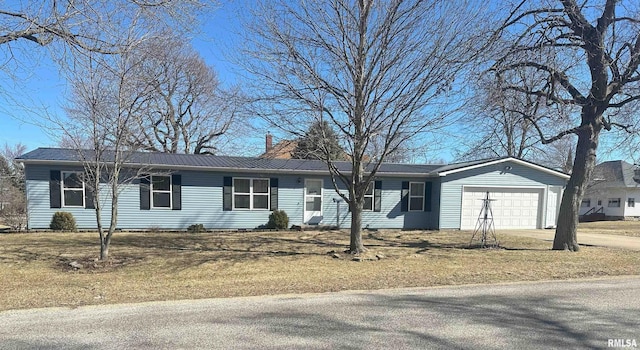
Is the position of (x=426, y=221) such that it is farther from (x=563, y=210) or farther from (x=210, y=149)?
(x=210, y=149)

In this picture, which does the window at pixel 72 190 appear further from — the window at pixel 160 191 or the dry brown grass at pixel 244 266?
the window at pixel 160 191

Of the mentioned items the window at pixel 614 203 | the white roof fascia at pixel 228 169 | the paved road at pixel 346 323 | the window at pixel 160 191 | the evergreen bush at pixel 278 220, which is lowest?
the window at pixel 614 203

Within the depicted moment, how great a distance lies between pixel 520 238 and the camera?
41.2 ft

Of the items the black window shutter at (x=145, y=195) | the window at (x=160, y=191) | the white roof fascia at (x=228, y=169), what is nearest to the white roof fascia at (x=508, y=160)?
the white roof fascia at (x=228, y=169)

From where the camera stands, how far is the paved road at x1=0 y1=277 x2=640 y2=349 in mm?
3504

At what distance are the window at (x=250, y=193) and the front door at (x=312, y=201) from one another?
5.48ft

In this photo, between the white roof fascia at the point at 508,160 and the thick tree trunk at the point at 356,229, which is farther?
the white roof fascia at the point at 508,160

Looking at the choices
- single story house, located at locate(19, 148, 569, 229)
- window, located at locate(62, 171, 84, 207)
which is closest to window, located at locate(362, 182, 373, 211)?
single story house, located at locate(19, 148, 569, 229)

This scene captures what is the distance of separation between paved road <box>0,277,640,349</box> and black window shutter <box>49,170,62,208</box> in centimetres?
1014

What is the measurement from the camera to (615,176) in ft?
104

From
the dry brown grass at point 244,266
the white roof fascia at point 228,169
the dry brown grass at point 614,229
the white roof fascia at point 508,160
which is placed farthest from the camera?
the dry brown grass at point 614,229

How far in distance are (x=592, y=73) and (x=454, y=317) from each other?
28.2ft
